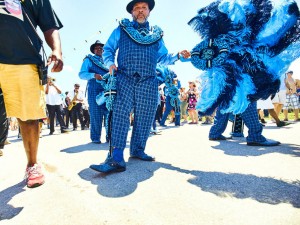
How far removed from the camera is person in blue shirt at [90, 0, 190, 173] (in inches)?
Result: 122

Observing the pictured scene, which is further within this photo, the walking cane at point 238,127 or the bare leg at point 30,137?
the walking cane at point 238,127

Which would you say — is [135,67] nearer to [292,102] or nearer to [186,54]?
[186,54]

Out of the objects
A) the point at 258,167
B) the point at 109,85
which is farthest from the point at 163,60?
the point at 258,167

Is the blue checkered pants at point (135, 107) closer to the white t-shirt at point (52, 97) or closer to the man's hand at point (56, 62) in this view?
the man's hand at point (56, 62)

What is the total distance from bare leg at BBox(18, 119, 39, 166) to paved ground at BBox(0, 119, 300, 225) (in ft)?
0.92

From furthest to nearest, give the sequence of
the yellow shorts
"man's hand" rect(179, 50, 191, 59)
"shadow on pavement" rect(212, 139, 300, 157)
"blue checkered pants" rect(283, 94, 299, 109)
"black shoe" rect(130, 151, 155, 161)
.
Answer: "blue checkered pants" rect(283, 94, 299, 109) → "shadow on pavement" rect(212, 139, 300, 157) → "black shoe" rect(130, 151, 155, 161) → "man's hand" rect(179, 50, 191, 59) → the yellow shorts

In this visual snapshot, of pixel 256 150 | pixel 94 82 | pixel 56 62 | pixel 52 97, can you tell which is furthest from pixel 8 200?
pixel 52 97

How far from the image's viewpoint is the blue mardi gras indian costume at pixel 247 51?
2.89 meters

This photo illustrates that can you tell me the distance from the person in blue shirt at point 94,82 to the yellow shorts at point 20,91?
272cm

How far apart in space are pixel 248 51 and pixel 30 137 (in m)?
2.45

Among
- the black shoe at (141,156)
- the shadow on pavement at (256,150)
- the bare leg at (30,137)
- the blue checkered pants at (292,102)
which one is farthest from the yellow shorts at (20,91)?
the blue checkered pants at (292,102)

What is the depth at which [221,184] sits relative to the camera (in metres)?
2.29

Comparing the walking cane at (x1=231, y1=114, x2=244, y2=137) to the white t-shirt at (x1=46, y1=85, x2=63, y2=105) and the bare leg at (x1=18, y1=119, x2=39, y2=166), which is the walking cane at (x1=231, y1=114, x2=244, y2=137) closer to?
the bare leg at (x1=18, y1=119, x2=39, y2=166)

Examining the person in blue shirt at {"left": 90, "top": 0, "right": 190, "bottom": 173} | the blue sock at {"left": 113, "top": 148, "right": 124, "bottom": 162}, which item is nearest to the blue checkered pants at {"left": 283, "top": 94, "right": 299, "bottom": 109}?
the person in blue shirt at {"left": 90, "top": 0, "right": 190, "bottom": 173}
